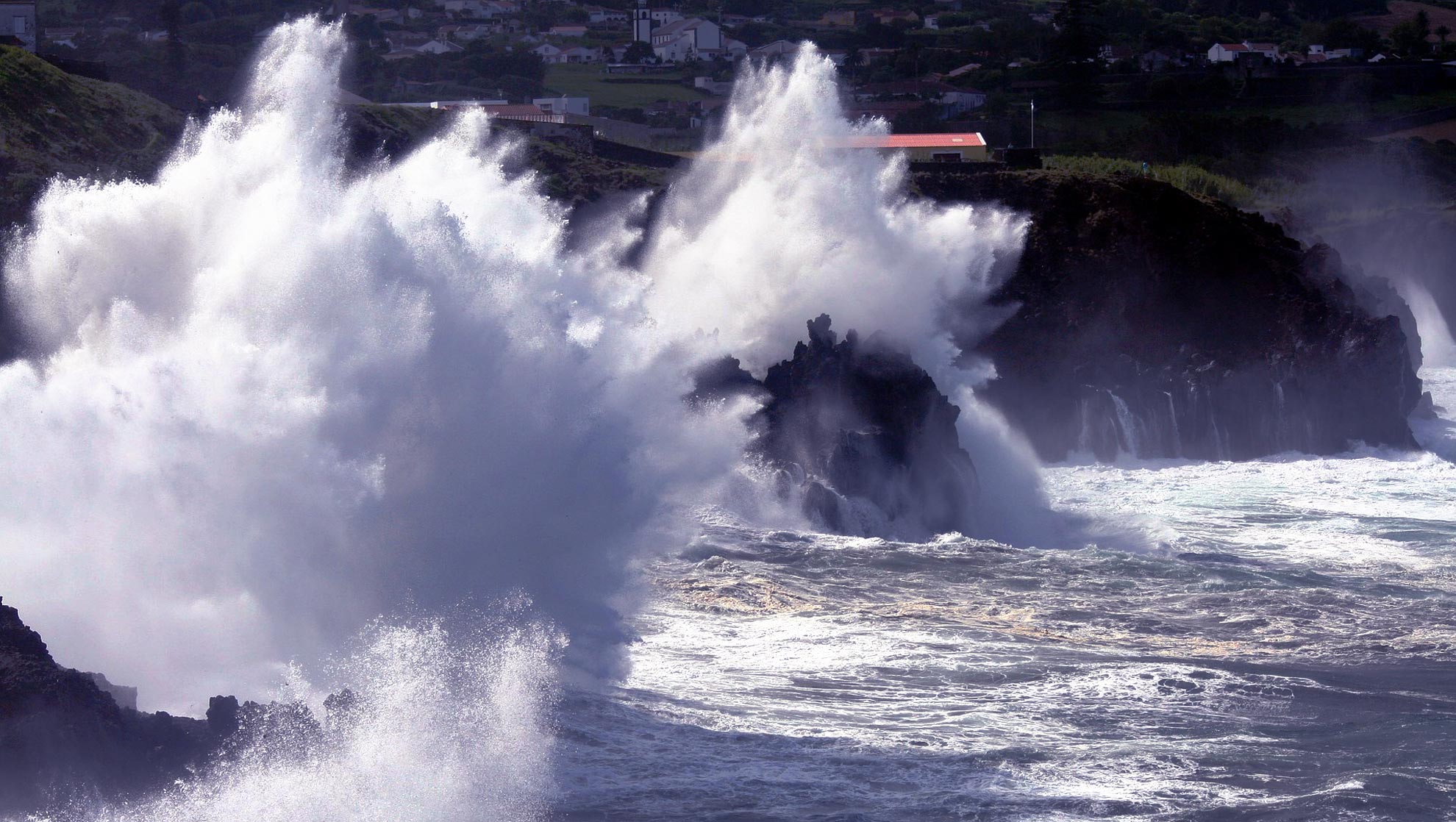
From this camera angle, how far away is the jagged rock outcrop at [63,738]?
1123cm

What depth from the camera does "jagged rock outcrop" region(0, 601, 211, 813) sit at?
11234mm

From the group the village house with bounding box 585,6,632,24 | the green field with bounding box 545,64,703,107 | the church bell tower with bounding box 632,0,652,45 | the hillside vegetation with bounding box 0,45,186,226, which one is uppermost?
the village house with bounding box 585,6,632,24

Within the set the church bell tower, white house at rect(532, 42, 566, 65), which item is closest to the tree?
the church bell tower

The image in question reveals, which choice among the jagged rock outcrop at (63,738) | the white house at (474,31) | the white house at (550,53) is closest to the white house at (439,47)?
the white house at (474,31)

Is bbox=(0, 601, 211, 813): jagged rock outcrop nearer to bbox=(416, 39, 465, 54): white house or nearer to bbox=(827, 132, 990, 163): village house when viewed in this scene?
bbox=(827, 132, 990, 163): village house

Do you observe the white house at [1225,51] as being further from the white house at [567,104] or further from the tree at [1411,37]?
→ the white house at [567,104]

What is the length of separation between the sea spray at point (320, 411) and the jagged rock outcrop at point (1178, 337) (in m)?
5.00

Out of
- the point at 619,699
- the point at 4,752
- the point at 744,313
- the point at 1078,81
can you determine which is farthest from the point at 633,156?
the point at 4,752

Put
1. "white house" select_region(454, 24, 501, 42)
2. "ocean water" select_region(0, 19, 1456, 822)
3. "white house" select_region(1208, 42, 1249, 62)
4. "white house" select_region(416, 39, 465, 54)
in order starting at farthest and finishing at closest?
"white house" select_region(454, 24, 501, 42), "white house" select_region(416, 39, 465, 54), "white house" select_region(1208, 42, 1249, 62), "ocean water" select_region(0, 19, 1456, 822)

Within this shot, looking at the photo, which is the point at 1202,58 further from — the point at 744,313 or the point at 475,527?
the point at 475,527

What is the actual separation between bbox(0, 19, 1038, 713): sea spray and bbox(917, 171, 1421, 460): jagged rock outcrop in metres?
5.00

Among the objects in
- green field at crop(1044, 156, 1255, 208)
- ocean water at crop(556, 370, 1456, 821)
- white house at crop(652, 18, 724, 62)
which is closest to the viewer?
ocean water at crop(556, 370, 1456, 821)

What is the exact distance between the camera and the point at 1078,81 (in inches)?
2753

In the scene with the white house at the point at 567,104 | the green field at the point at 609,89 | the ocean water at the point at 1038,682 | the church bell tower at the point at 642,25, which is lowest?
the ocean water at the point at 1038,682
